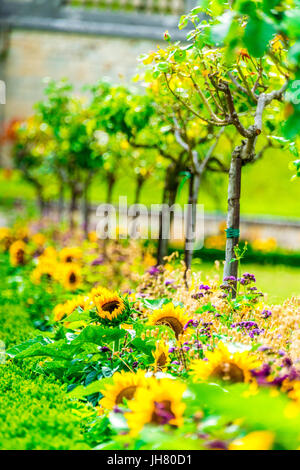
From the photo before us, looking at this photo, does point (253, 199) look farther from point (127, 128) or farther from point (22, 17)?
point (127, 128)

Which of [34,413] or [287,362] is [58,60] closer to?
[34,413]

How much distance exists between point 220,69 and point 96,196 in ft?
49.2

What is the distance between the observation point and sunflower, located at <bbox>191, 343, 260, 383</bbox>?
2.16m

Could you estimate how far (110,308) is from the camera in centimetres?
294

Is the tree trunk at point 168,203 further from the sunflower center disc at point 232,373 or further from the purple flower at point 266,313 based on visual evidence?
the sunflower center disc at point 232,373

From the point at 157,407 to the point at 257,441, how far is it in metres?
0.43

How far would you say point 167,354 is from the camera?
2727 mm

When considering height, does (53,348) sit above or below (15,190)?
below

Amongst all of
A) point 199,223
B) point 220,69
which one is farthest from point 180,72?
point 199,223

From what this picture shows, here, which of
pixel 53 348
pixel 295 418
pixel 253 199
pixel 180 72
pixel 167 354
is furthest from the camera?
pixel 253 199

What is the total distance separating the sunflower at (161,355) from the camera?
8.89 feet

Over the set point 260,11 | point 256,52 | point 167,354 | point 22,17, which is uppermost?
point 22,17

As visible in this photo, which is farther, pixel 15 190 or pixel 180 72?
pixel 15 190

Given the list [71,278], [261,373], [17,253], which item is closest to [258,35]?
[261,373]
